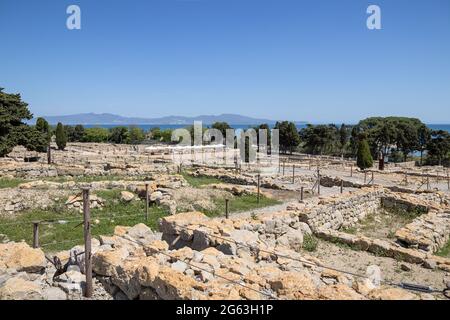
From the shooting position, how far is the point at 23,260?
7621 millimetres

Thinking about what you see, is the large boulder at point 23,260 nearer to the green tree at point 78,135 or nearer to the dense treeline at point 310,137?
the dense treeline at point 310,137

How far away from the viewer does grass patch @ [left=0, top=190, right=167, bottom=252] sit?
1185 cm

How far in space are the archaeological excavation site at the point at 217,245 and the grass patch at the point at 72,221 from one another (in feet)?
0.15

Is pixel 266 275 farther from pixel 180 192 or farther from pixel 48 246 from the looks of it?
pixel 180 192

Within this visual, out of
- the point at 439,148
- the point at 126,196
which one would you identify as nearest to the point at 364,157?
the point at 126,196

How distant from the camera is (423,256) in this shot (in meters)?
10.1

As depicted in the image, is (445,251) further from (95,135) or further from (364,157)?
(95,135)

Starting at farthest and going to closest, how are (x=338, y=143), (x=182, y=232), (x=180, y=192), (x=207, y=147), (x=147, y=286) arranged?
(x=338, y=143), (x=207, y=147), (x=180, y=192), (x=182, y=232), (x=147, y=286)

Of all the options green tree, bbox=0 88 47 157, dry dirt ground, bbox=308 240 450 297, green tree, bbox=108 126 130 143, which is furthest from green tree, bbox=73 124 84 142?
dry dirt ground, bbox=308 240 450 297

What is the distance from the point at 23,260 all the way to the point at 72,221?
3.87 metres

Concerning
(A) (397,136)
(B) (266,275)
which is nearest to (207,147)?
(A) (397,136)

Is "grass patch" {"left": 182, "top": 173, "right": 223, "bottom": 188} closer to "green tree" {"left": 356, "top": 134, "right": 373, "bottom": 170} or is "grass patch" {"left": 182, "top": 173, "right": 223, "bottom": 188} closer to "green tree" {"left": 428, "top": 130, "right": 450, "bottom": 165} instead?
"green tree" {"left": 356, "top": 134, "right": 373, "bottom": 170}

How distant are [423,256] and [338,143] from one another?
66.2 meters

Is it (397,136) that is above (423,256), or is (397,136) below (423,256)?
above
